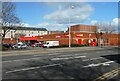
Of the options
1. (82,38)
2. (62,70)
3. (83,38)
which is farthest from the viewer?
(83,38)

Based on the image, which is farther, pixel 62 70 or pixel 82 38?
A: pixel 82 38

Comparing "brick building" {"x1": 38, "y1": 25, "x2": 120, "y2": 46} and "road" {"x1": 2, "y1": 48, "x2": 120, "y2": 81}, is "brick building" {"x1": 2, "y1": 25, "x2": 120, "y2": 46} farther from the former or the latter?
"road" {"x1": 2, "y1": 48, "x2": 120, "y2": 81}

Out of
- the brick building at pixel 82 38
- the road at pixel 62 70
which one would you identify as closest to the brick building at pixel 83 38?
the brick building at pixel 82 38

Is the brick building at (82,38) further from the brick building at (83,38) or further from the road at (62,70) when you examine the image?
the road at (62,70)

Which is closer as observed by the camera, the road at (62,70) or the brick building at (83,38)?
the road at (62,70)

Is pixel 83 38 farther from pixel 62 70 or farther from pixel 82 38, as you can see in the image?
pixel 62 70

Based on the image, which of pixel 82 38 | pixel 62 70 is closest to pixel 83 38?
pixel 82 38

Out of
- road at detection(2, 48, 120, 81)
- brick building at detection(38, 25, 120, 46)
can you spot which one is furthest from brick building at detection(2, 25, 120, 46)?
Answer: road at detection(2, 48, 120, 81)

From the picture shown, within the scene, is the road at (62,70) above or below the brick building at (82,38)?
below

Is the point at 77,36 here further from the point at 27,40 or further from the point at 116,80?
the point at 116,80

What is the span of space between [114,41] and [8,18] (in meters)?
51.5

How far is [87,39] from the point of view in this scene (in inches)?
3199

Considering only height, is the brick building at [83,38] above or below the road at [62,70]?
above

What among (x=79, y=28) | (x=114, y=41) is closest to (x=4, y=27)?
(x=114, y=41)
